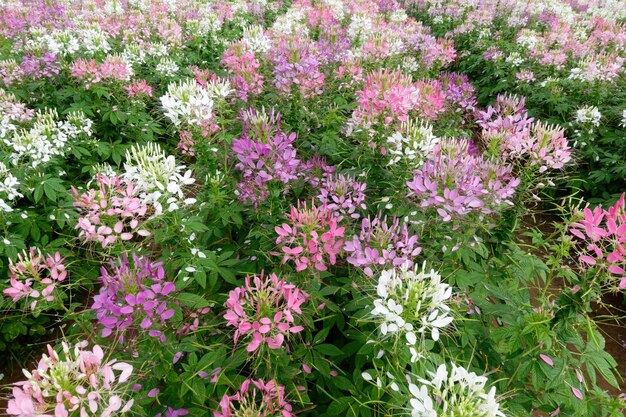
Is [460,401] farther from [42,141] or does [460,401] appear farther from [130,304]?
[42,141]

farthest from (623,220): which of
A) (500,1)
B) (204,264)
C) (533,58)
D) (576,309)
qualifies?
(500,1)

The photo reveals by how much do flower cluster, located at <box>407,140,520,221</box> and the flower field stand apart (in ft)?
0.05

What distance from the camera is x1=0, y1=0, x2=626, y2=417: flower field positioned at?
59.2 inches

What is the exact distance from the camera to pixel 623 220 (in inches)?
55.6

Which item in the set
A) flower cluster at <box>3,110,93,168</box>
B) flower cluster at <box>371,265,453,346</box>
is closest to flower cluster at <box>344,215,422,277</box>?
flower cluster at <box>371,265,453,346</box>

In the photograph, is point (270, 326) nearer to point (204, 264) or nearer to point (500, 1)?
point (204, 264)

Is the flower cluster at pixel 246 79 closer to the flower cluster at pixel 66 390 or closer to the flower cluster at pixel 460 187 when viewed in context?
the flower cluster at pixel 460 187

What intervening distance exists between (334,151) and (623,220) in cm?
233

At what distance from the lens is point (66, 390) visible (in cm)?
116

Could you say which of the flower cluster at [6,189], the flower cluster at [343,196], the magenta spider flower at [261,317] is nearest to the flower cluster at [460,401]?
the magenta spider flower at [261,317]

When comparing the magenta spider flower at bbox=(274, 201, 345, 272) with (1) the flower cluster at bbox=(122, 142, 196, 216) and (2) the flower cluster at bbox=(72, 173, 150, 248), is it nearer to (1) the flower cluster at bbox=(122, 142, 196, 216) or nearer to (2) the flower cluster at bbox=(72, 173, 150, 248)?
(1) the flower cluster at bbox=(122, 142, 196, 216)

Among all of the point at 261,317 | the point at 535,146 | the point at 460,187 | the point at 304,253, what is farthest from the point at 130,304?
the point at 535,146

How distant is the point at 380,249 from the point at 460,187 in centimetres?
57

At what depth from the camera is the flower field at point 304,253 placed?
1.50 meters
